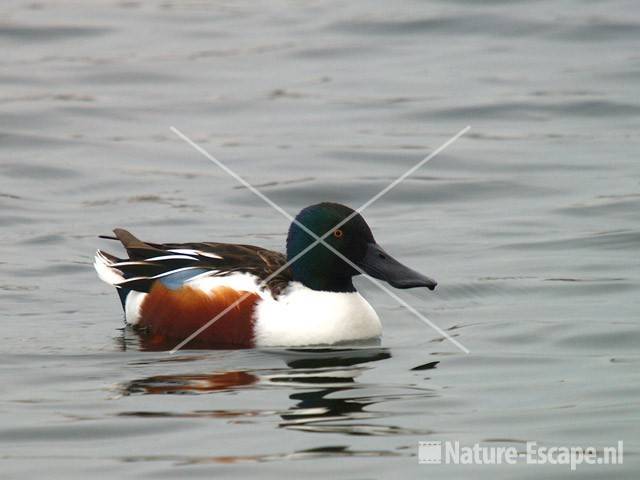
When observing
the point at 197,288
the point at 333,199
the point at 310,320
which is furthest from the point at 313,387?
the point at 333,199

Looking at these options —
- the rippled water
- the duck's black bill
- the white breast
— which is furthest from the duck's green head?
the rippled water

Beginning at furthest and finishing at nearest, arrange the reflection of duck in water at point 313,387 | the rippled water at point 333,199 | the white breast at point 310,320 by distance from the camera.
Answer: the white breast at point 310,320 < the reflection of duck in water at point 313,387 < the rippled water at point 333,199

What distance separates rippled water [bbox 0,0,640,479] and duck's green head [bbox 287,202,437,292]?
408 millimetres

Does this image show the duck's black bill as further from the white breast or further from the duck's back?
the duck's back

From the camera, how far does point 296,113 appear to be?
1538 cm

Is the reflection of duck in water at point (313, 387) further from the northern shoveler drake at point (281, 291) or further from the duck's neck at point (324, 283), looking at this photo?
the duck's neck at point (324, 283)

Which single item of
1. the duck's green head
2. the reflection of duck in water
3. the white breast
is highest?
the duck's green head

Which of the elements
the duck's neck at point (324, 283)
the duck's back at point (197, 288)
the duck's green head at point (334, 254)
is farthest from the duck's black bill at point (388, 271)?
the duck's back at point (197, 288)

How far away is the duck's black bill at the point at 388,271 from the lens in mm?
8719

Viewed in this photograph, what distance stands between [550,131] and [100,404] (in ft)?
26.3

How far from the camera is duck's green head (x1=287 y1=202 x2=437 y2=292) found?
28.9 ft

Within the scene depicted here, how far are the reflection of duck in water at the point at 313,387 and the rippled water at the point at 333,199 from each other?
0.02 m

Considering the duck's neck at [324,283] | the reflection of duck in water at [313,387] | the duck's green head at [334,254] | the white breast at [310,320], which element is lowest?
the reflection of duck in water at [313,387]

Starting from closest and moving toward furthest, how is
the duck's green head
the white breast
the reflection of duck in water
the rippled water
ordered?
the rippled water → the reflection of duck in water → the white breast → the duck's green head
